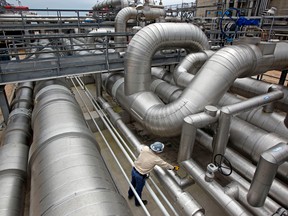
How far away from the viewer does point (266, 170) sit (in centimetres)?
285

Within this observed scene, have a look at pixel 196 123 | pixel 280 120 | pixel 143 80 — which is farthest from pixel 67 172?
pixel 280 120

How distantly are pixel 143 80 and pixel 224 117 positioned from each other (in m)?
2.42

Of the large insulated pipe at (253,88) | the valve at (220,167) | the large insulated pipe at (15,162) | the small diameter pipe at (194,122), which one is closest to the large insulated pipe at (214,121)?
the small diameter pipe at (194,122)

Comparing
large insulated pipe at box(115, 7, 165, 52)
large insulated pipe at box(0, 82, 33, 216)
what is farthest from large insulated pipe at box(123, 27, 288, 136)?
large insulated pipe at box(115, 7, 165, 52)

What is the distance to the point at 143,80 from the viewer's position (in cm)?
533

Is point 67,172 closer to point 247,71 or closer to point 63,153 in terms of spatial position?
point 63,153

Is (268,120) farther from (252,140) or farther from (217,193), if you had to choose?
(217,193)

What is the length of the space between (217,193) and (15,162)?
3851 mm

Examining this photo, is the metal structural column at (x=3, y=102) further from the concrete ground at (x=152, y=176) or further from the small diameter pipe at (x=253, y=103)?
the small diameter pipe at (x=253, y=103)

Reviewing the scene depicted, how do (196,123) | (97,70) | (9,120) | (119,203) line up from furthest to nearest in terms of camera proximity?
(97,70)
(9,120)
(196,123)
(119,203)

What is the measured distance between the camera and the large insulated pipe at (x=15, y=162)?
324cm

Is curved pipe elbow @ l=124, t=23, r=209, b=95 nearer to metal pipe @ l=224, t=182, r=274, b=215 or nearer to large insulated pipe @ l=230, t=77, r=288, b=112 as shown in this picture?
large insulated pipe @ l=230, t=77, r=288, b=112

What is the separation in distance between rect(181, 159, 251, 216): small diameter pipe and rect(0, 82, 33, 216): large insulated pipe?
10.4 ft

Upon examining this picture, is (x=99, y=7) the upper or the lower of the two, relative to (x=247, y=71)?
upper
